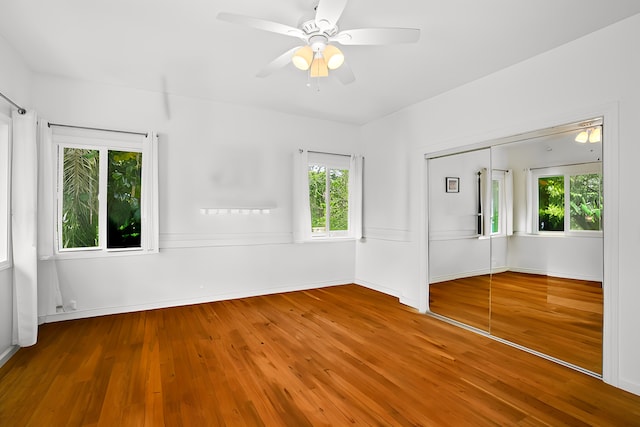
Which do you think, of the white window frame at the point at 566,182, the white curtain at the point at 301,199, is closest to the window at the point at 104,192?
the white curtain at the point at 301,199

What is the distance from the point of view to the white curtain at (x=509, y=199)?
10.6 ft

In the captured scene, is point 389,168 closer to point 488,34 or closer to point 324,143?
point 324,143

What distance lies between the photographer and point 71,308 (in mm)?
3676

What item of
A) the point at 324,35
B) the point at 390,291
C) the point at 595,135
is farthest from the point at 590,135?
the point at 390,291

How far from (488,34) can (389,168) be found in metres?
2.38

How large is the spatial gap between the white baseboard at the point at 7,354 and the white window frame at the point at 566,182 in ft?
15.8

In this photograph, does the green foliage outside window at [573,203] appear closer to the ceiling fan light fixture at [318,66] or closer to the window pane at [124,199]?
the ceiling fan light fixture at [318,66]

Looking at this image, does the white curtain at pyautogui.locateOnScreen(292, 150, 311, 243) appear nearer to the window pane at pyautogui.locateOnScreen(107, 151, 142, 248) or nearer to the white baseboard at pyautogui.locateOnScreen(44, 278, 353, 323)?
the white baseboard at pyautogui.locateOnScreen(44, 278, 353, 323)

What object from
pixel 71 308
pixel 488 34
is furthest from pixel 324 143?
pixel 71 308

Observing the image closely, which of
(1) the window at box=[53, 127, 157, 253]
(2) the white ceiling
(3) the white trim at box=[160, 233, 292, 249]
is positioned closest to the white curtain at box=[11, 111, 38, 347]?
(1) the window at box=[53, 127, 157, 253]

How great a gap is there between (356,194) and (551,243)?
115 inches

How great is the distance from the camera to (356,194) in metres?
5.37

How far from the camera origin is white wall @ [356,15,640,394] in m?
2.39

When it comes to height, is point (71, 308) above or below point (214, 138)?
below
